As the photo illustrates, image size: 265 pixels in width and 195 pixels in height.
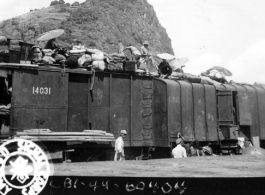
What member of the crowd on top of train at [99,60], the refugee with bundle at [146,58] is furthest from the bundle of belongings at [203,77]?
the refugee with bundle at [146,58]

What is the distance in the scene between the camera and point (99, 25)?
57.5m

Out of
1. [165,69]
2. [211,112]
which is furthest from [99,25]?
[211,112]

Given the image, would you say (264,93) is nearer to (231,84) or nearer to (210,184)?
(231,84)

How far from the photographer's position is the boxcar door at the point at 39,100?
27.3ft

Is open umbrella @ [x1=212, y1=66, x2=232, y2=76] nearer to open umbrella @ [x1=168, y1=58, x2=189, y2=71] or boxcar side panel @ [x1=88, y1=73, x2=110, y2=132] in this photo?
open umbrella @ [x1=168, y1=58, x2=189, y2=71]

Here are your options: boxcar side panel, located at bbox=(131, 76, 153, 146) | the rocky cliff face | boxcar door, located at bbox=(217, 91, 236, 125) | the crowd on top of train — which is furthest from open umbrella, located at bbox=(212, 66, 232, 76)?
the rocky cliff face

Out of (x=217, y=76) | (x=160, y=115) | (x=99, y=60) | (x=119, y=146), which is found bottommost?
(x=119, y=146)

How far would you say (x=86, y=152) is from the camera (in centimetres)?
925

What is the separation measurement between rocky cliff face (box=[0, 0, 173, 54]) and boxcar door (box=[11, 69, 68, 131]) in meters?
36.4

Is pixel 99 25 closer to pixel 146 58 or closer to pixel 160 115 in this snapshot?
pixel 146 58

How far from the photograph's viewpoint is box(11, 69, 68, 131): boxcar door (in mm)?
8328

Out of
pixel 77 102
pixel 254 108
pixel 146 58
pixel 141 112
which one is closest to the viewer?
pixel 77 102

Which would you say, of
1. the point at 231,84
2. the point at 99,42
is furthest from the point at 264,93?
the point at 99,42

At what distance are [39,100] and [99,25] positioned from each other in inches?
2009
